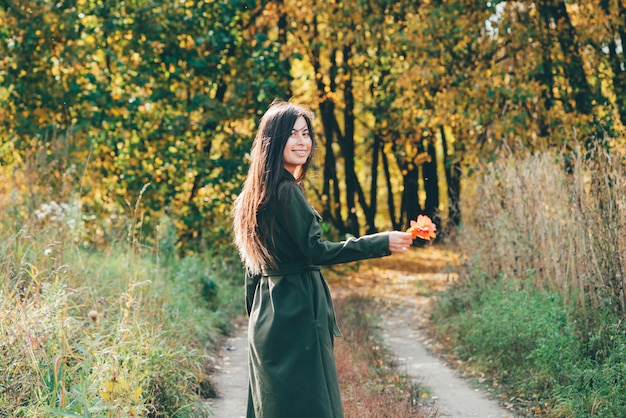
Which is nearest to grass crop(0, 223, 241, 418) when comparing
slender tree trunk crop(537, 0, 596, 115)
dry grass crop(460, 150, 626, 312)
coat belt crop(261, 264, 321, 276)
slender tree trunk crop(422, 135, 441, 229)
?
coat belt crop(261, 264, 321, 276)

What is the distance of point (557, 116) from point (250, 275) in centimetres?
1063

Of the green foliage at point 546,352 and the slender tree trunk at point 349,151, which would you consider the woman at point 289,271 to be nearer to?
the green foliage at point 546,352

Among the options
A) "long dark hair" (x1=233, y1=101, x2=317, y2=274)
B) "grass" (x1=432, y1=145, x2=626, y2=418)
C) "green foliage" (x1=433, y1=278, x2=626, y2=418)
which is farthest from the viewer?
"grass" (x1=432, y1=145, x2=626, y2=418)

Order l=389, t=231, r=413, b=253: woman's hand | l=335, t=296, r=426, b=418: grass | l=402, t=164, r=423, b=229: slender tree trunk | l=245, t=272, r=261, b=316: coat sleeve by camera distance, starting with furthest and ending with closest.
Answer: l=402, t=164, r=423, b=229: slender tree trunk < l=335, t=296, r=426, b=418: grass < l=245, t=272, r=261, b=316: coat sleeve < l=389, t=231, r=413, b=253: woman's hand

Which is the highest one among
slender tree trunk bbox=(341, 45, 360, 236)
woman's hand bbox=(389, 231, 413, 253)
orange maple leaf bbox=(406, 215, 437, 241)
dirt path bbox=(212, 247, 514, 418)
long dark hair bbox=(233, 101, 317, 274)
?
slender tree trunk bbox=(341, 45, 360, 236)

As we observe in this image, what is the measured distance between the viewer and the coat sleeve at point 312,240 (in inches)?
163

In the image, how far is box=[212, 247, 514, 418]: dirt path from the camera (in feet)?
24.1

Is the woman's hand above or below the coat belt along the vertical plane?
above

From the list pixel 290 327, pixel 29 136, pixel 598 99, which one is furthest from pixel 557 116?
pixel 290 327

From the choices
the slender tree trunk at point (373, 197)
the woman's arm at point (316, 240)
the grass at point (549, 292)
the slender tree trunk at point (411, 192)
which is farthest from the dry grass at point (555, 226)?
the slender tree trunk at point (411, 192)

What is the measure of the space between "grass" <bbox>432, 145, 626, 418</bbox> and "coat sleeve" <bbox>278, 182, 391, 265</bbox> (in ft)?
9.85

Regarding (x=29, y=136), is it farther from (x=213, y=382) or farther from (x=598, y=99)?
(x=598, y=99)

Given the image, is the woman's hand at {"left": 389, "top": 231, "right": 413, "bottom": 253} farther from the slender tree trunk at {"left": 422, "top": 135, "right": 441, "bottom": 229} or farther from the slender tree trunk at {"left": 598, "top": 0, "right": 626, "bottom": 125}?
the slender tree trunk at {"left": 422, "top": 135, "right": 441, "bottom": 229}

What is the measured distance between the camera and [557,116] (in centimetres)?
1412
